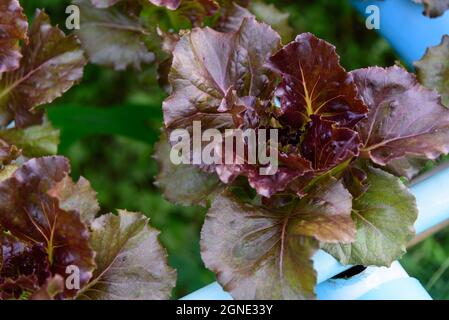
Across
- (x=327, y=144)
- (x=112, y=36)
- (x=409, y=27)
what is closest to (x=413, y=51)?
(x=409, y=27)

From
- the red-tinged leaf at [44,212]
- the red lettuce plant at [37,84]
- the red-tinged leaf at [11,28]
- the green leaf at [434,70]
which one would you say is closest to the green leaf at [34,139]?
the red lettuce plant at [37,84]

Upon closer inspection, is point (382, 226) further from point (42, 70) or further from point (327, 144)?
point (42, 70)

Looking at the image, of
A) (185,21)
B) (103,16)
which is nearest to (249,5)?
(185,21)

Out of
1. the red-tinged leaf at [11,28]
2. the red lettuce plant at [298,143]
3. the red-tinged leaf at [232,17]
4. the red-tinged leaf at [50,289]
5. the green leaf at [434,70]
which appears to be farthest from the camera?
the red-tinged leaf at [232,17]

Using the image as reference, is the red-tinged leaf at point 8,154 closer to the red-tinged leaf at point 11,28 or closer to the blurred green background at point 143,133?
the red-tinged leaf at point 11,28

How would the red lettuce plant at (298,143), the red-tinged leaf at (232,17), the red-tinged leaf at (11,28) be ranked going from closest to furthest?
the red lettuce plant at (298,143)
the red-tinged leaf at (11,28)
the red-tinged leaf at (232,17)

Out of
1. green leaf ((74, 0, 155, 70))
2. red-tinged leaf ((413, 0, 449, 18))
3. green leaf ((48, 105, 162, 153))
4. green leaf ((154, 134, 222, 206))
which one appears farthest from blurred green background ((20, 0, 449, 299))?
red-tinged leaf ((413, 0, 449, 18))
